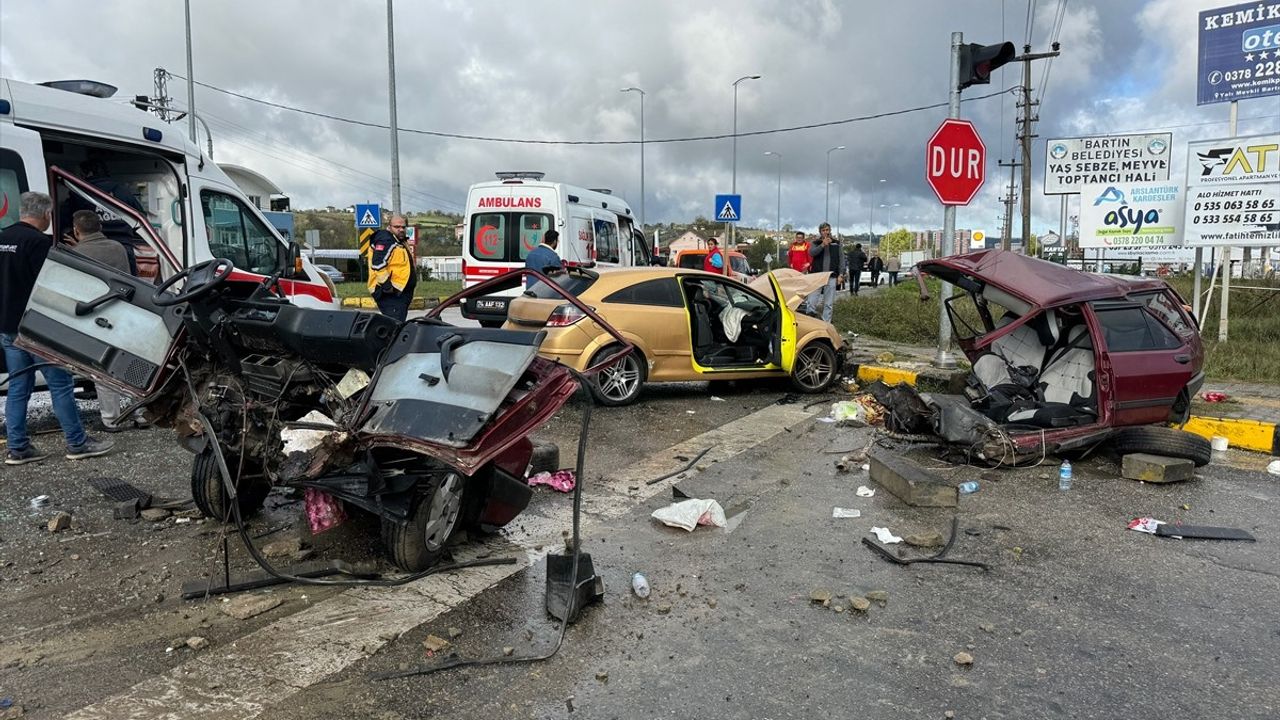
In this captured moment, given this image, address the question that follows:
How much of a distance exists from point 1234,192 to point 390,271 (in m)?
12.0

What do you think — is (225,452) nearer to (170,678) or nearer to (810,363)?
(170,678)

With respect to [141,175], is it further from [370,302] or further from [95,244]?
→ [370,302]

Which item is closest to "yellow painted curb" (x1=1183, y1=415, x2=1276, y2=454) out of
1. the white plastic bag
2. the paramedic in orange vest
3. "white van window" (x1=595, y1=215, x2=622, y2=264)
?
the white plastic bag

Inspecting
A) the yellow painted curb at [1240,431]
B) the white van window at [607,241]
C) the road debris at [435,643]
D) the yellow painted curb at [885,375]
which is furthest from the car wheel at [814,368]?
the road debris at [435,643]

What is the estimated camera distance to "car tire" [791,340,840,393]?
31.2ft

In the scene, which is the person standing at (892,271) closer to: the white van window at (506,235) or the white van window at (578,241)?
the white van window at (578,241)

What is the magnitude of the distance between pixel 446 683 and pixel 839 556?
93.9 inches

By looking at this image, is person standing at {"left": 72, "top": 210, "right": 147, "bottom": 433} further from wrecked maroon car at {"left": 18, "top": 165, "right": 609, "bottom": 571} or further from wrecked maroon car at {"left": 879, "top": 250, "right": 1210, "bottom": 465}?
wrecked maroon car at {"left": 879, "top": 250, "right": 1210, "bottom": 465}

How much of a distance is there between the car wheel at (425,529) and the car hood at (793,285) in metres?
5.89

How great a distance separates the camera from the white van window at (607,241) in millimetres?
14752

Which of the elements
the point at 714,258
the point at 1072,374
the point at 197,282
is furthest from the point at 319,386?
the point at 714,258

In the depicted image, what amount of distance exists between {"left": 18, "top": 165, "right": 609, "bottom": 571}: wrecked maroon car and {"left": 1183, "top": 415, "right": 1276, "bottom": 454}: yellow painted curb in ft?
22.1

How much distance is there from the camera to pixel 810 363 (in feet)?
31.3

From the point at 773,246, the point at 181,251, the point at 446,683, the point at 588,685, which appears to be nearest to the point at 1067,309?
the point at 588,685
